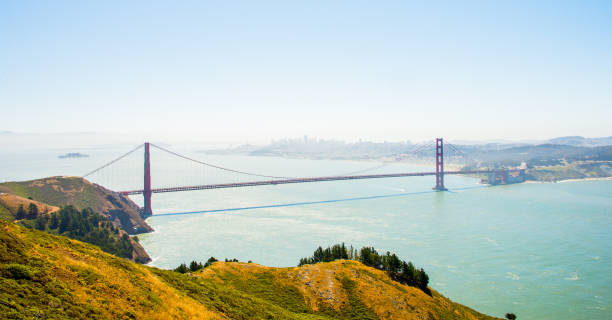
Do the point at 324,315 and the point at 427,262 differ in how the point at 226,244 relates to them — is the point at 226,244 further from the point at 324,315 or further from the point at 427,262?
the point at 324,315

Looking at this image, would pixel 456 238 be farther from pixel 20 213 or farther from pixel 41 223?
pixel 20 213

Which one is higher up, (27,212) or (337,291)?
(27,212)

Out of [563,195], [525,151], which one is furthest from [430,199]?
[525,151]

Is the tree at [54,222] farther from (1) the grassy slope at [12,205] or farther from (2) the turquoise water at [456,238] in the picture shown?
(2) the turquoise water at [456,238]

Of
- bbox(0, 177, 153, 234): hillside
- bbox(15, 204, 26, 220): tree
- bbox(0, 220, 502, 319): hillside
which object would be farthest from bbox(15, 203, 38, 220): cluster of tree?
bbox(0, 220, 502, 319): hillside

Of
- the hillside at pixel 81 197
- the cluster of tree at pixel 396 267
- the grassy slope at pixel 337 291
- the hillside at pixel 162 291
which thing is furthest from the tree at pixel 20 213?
the cluster of tree at pixel 396 267

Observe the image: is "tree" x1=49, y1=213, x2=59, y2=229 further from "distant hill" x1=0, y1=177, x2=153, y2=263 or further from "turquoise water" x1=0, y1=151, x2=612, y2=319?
"turquoise water" x1=0, y1=151, x2=612, y2=319

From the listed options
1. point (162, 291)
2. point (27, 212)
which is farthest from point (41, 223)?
point (162, 291)

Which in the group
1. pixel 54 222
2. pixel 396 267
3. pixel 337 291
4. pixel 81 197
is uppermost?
pixel 81 197
